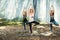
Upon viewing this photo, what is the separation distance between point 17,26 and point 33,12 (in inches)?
29.1

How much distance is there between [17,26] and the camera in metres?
8.07

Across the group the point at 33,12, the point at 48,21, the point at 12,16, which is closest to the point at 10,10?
the point at 12,16

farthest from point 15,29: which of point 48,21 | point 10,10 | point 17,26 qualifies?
point 48,21

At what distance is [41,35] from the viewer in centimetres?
799

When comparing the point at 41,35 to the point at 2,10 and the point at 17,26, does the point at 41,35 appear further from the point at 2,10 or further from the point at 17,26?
the point at 2,10

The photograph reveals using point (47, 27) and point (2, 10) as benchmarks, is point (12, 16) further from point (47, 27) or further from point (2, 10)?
point (47, 27)

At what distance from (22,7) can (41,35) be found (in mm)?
1177

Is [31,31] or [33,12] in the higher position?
[33,12]

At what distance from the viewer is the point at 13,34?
8000 millimetres

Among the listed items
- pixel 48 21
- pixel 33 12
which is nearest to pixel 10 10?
pixel 33 12

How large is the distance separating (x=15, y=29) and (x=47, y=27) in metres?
1.11

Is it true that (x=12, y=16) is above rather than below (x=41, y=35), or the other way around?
above

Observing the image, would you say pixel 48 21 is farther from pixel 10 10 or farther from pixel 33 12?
pixel 10 10

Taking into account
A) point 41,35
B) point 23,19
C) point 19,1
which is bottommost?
point 41,35
